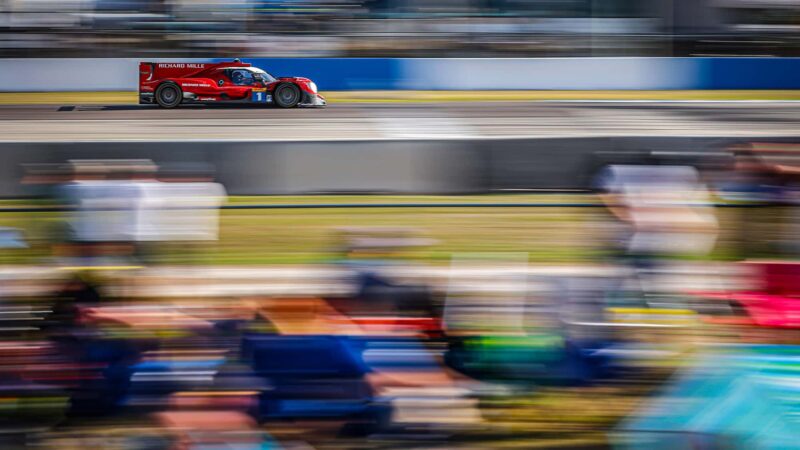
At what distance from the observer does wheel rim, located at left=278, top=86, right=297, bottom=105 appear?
57.3ft

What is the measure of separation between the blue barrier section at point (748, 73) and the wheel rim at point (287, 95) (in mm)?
A: 9140

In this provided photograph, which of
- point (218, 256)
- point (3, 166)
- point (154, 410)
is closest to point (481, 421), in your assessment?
point (154, 410)

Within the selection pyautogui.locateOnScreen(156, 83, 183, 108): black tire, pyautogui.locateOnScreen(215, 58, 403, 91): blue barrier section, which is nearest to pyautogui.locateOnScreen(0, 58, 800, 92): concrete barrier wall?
pyautogui.locateOnScreen(215, 58, 403, 91): blue barrier section

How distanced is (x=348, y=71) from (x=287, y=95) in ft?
11.9

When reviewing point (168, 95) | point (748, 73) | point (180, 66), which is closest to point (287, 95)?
point (180, 66)

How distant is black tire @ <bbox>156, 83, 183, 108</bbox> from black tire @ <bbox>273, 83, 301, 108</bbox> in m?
1.79

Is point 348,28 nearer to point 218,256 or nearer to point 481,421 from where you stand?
point 218,256

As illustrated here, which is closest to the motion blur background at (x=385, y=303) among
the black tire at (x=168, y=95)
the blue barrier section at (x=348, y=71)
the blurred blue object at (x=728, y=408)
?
the blurred blue object at (x=728, y=408)

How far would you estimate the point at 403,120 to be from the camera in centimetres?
1470

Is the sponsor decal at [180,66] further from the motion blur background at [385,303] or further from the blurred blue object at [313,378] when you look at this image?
the blurred blue object at [313,378]

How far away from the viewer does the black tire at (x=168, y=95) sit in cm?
1769

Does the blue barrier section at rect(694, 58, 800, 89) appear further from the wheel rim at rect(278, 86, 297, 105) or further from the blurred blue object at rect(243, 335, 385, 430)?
the blurred blue object at rect(243, 335, 385, 430)

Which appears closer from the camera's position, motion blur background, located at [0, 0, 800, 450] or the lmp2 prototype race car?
motion blur background, located at [0, 0, 800, 450]

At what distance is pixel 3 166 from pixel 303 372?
5.55 metres
